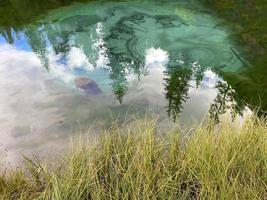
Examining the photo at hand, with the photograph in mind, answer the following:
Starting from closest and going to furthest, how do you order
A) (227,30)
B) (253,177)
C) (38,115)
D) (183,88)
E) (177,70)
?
(253,177) → (38,115) → (183,88) → (177,70) → (227,30)

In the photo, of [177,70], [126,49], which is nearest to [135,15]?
[126,49]

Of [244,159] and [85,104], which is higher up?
[244,159]

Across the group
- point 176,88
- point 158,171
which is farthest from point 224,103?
point 158,171

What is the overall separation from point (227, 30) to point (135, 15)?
1.89 metres

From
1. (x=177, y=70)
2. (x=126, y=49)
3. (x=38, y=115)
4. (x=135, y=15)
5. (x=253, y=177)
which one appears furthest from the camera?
(x=135, y=15)

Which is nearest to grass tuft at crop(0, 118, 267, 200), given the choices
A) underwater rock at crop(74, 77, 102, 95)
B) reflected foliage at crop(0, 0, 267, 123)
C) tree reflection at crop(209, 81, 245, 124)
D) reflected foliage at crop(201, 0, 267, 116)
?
reflected foliage at crop(201, 0, 267, 116)

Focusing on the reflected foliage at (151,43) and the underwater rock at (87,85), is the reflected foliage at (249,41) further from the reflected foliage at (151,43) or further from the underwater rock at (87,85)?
the underwater rock at (87,85)

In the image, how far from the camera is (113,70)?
6.85 meters

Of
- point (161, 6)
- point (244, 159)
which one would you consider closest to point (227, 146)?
point (244, 159)

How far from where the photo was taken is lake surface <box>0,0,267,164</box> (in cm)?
553

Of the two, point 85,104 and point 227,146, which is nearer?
point 227,146

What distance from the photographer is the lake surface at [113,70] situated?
5.53 m

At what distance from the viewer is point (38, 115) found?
5660 mm

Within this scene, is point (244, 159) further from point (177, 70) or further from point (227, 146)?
point (177, 70)
